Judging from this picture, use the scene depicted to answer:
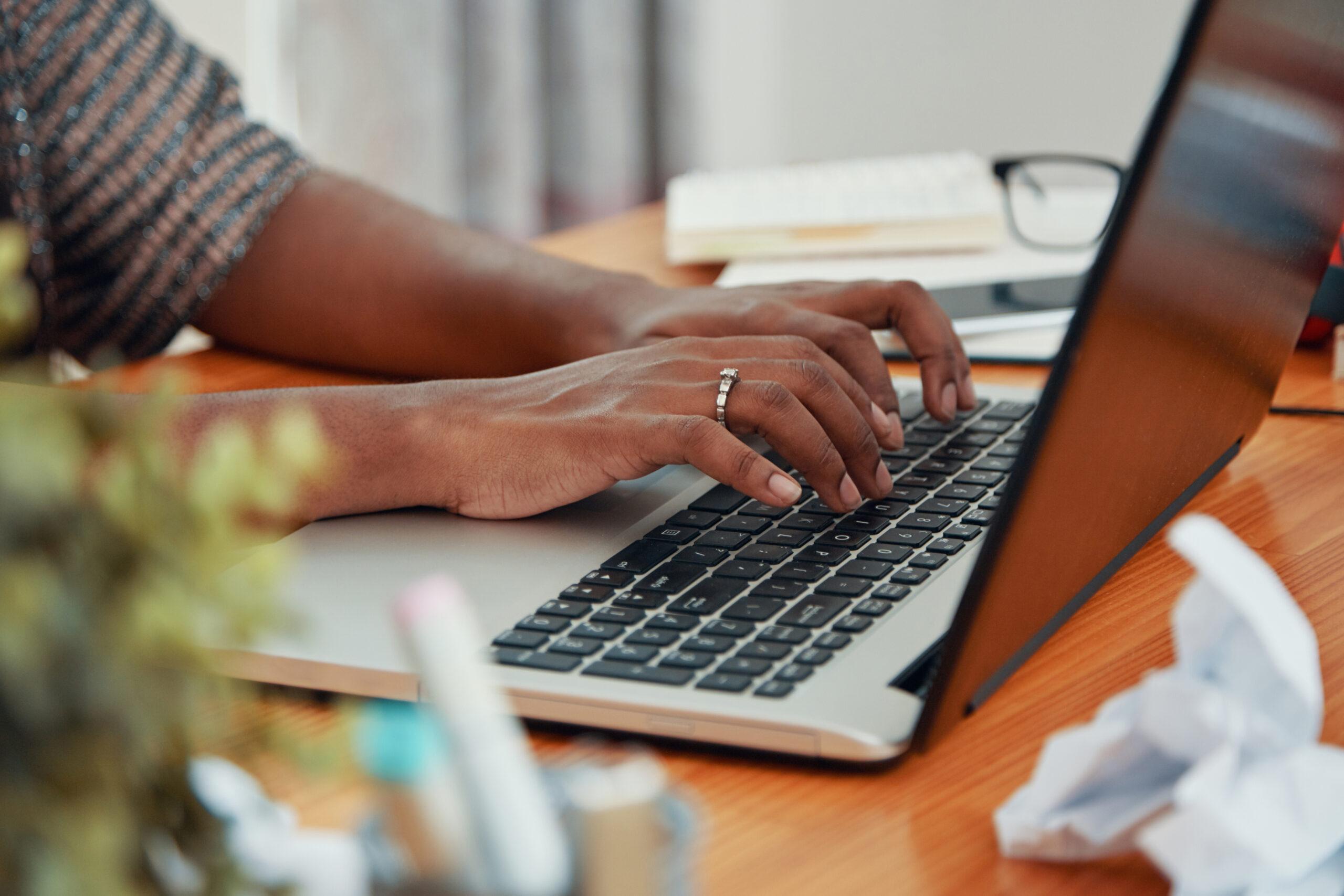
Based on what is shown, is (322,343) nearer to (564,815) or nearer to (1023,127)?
(564,815)

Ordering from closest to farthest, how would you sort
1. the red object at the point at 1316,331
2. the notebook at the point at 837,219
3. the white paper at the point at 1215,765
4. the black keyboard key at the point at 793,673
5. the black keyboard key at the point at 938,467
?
the white paper at the point at 1215,765 → the black keyboard key at the point at 793,673 → the black keyboard key at the point at 938,467 → the red object at the point at 1316,331 → the notebook at the point at 837,219

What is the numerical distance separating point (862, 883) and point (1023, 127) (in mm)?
2048

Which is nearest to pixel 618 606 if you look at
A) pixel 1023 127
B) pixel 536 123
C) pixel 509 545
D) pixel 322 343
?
pixel 509 545

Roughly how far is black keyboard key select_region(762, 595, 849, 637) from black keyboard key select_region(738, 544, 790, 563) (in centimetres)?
4

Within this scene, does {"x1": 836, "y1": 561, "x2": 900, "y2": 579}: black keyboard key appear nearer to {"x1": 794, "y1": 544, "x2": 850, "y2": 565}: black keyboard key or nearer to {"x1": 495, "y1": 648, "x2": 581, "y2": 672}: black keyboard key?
{"x1": 794, "y1": 544, "x2": 850, "y2": 565}: black keyboard key

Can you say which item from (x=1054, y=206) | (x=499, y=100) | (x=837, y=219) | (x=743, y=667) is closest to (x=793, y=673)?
(x=743, y=667)

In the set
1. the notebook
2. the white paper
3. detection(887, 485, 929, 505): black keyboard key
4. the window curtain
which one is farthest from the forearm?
the window curtain

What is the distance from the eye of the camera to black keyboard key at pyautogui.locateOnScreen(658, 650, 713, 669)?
42 centimetres

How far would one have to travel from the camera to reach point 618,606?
18.7 inches

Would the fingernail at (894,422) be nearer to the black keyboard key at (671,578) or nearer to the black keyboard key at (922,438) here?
the black keyboard key at (922,438)

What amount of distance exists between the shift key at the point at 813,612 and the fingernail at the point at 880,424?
0.17 m

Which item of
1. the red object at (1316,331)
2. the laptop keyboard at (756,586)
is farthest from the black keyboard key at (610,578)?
the red object at (1316,331)

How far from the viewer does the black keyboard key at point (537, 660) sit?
0.43 m

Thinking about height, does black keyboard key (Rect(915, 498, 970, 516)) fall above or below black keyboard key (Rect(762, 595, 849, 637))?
below
